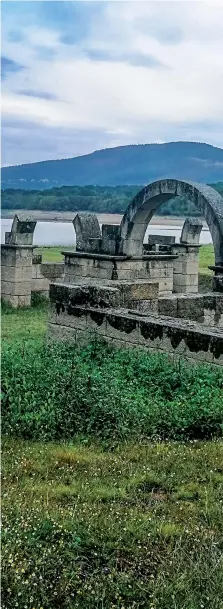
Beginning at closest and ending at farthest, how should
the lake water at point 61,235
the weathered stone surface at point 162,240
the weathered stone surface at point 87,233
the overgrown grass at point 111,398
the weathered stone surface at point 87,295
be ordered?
the overgrown grass at point 111,398
the weathered stone surface at point 87,295
the weathered stone surface at point 87,233
the weathered stone surface at point 162,240
the lake water at point 61,235

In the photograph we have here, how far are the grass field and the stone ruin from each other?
2.60 meters

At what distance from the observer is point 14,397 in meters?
6.67

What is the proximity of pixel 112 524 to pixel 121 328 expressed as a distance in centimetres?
488

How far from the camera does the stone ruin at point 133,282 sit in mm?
8594

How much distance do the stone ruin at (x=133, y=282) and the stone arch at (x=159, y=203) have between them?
2cm

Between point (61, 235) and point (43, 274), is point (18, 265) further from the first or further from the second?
point (61, 235)

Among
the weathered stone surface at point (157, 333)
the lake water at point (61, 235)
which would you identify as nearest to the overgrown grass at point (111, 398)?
the weathered stone surface at point (157, 333)

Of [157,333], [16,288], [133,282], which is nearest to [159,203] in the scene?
[16,288]

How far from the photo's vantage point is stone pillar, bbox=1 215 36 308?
18.2 m

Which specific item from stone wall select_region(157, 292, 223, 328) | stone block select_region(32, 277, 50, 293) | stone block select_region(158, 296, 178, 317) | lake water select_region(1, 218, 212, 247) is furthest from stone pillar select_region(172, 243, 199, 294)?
lake water select_region(1, 218, 212, 247)

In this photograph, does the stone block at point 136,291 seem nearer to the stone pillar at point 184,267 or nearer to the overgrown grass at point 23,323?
the overgrown grass at point 23,323

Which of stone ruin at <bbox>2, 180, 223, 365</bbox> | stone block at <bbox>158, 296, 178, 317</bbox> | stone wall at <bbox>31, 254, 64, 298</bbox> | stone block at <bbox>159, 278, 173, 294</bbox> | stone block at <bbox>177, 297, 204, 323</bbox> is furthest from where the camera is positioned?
stone wall at <bbox>31, 254, 64, 298</bbox>

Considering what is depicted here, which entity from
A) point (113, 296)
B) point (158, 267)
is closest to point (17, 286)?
point (158, 267)

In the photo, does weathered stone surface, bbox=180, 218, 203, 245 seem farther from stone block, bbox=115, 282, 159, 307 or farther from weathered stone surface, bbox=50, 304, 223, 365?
weathered stone surface, bbox=50, 304, 223, 365
